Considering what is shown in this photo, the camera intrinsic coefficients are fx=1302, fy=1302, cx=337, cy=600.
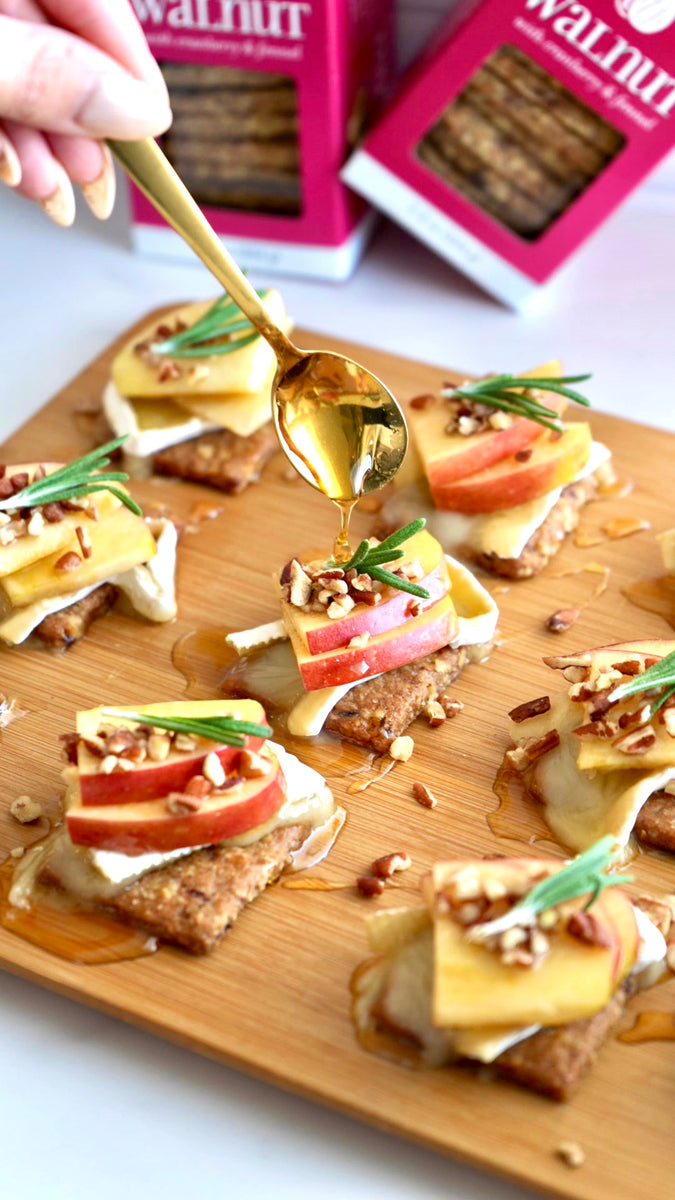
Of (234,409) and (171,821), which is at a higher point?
(171,821)

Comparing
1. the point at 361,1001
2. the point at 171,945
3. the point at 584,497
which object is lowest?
the point at 171,945

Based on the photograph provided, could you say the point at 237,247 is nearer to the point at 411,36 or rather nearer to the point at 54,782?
the point at 411,36

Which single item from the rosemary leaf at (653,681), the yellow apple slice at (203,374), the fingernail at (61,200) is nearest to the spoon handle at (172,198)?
the fingernail at (61,200)

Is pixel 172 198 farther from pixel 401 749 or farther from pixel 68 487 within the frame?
pixel 401 749

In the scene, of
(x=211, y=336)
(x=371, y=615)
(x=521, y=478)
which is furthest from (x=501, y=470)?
(x=211, y=336)

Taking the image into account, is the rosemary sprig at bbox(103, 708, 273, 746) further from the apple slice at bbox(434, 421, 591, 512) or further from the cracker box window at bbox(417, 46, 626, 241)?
the cracker box window at bbox(417, 46, 626, 241)

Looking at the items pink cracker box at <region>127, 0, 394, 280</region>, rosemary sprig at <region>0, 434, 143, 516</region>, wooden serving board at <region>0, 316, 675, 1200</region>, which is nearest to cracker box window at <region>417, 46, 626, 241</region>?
pink cracker box at <region>127, 0, 394, 280</region>

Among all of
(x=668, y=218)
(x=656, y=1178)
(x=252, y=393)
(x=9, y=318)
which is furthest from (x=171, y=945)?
(x=668, y=218)

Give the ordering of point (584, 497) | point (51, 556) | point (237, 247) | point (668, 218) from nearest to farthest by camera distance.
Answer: point (51, 556) < point (584, 497) < point (237, 247) < point (668, 218)
